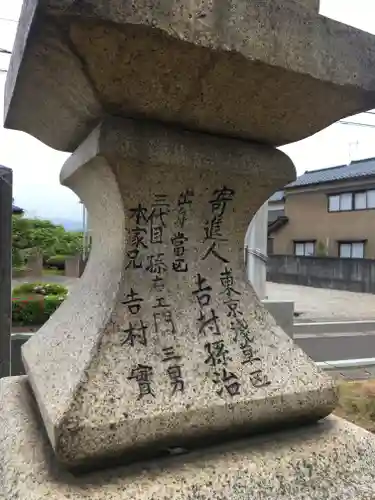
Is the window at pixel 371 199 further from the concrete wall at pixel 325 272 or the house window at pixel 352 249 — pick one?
the concrete wall at pixel 325 272

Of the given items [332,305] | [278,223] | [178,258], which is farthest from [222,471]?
[278,223]

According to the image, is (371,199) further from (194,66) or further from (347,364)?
(194,66)

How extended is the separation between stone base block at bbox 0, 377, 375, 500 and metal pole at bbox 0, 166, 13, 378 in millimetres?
1849

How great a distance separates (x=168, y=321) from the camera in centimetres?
141

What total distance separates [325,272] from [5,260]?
55.2 feet

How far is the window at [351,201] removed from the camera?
18469mm

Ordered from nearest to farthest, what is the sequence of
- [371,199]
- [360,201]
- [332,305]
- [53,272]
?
[332,305] < [371,199] < [360,201] < [53,272]

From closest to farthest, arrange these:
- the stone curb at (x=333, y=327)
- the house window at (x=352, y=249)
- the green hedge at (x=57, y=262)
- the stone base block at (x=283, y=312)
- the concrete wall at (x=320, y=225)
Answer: the stone base block at (x=283, y=312)
the stone curb at (x=333, y=327)
the concrete wall at (x=320, y=225)
the house window at (x=352, y=249)
the green hedge at (x=57, y=262)

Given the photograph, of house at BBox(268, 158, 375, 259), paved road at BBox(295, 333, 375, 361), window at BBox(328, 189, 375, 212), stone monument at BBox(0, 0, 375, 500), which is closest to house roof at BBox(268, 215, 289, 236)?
house at BBox(268, 158, 375, 259)

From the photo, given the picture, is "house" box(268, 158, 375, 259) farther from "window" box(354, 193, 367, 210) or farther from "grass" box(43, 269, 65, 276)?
"grass" box(43, 269, 65, 276)

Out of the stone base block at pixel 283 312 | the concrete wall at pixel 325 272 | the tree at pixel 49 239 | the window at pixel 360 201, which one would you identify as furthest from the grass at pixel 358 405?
the window at pixel 360 201

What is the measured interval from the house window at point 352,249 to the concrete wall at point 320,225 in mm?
191

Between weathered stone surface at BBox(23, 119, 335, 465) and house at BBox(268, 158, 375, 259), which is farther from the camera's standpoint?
house at BBox(268, 158, 375, 259)

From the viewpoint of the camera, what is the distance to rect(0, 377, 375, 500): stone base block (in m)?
1.16
